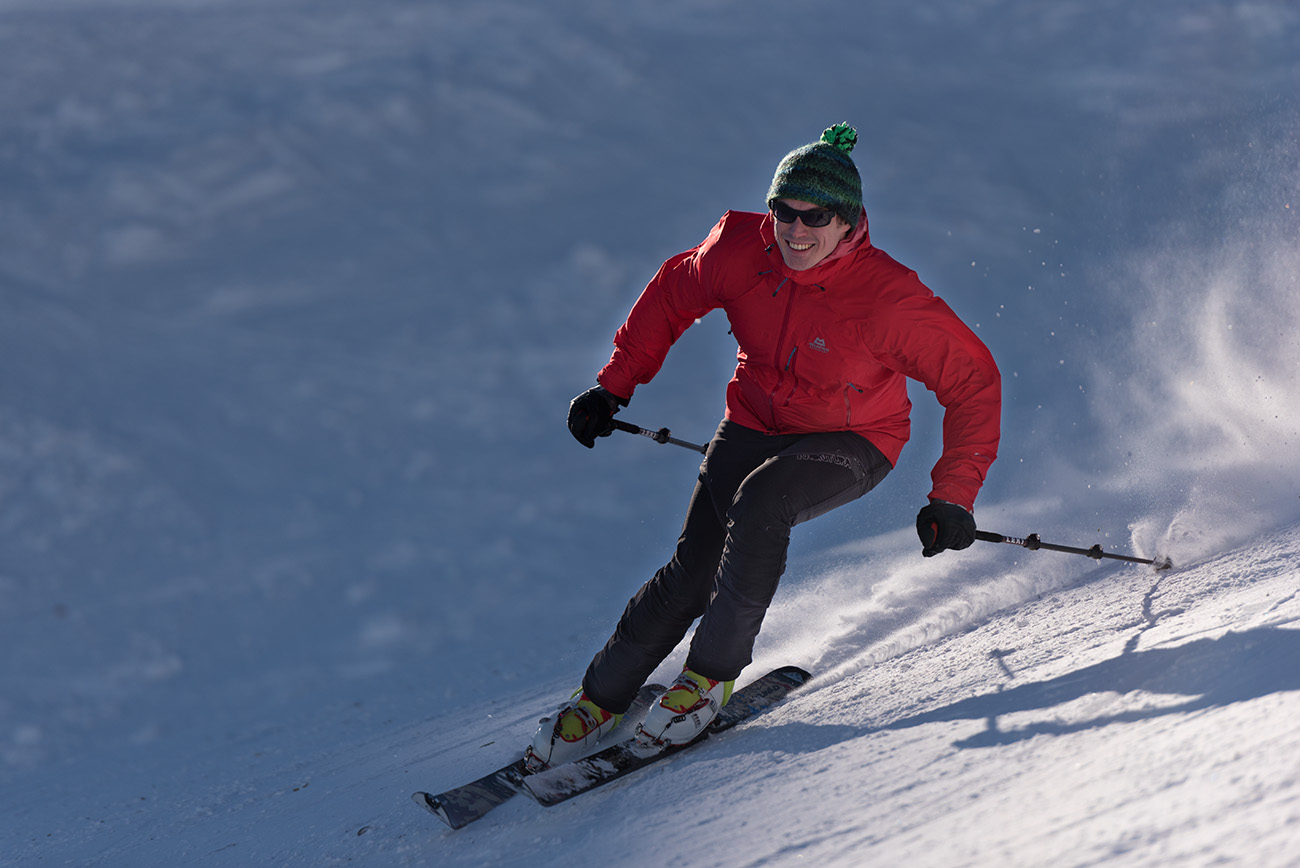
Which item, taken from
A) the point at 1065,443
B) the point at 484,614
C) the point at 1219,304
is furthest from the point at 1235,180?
the point at 484,614

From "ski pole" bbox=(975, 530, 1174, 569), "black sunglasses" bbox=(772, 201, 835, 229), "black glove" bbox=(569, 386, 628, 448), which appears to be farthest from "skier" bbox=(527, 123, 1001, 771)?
"black glove" bbox=(569, 386, 628, 448)

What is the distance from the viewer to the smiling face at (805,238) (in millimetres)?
2455

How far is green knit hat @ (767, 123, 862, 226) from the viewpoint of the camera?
7.95 feet

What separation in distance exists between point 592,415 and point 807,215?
3.26 feet

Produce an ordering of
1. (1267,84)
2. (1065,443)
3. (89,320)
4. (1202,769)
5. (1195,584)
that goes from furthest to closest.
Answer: (1267,84) → (89,320) → (1065,443) → (1195,584) → (1202,769)

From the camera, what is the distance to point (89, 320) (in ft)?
26.1

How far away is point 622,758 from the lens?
2.60 m

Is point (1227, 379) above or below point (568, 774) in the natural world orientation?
above

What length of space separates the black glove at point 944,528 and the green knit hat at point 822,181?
79 cm

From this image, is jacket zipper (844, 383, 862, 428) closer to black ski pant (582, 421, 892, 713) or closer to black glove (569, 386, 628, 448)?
black ski pant (582, 421, 892, 713)

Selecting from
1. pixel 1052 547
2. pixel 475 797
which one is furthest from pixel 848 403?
pixel 475 797

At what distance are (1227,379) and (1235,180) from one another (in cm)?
453

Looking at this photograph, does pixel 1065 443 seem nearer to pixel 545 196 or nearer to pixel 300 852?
pixel 300 852

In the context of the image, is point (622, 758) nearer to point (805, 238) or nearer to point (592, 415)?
point (592, 415)
